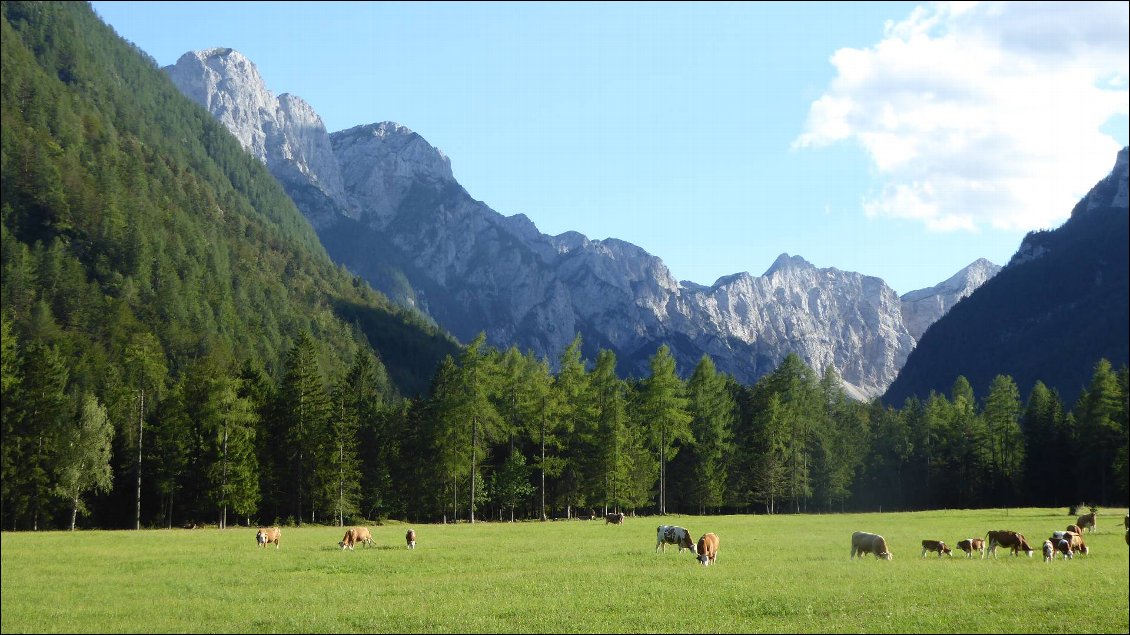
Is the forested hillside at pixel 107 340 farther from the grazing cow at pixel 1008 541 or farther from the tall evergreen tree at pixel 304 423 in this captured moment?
the grazing cow at pixel 1008 541

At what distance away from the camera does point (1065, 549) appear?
37562mm

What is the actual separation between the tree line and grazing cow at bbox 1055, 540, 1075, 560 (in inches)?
1947

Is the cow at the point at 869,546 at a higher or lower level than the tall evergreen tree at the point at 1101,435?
lower

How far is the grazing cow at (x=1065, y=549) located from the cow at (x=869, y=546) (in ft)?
22.6

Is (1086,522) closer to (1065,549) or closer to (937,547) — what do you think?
(1065,549)

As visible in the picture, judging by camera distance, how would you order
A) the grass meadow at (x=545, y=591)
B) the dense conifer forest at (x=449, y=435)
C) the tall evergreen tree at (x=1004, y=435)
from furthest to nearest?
the tall evergreen tree at (x=1004, y=435)
the dense conifer forest at (x=449, y=435)
the grass meadow at (x=545, y=591)

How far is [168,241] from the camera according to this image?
601ft

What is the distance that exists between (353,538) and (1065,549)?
33780 mm

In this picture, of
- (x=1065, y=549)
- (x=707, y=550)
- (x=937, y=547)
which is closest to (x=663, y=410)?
(x=937, y=547)

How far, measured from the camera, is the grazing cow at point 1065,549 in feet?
122

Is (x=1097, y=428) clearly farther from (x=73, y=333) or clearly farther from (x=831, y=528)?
(x=73, y=333)

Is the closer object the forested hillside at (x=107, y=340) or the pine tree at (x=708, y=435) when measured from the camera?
the forested hillside at (x=107, y=340)

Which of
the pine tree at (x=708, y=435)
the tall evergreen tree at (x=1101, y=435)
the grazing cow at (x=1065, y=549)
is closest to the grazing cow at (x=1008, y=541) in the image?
the grazing cow at (x=1065, y=549)

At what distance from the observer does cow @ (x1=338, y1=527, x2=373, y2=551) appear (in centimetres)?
4612
